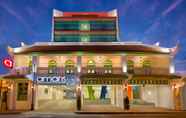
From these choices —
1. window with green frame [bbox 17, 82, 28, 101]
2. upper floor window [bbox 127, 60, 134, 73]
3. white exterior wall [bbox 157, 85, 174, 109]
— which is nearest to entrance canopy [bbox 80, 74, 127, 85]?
upper floor window [bbox 127, 60, 134, 73]

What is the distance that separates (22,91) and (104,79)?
9.93 m

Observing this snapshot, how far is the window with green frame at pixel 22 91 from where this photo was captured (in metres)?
30.3

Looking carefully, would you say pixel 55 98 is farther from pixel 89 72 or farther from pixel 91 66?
pixel 89 72

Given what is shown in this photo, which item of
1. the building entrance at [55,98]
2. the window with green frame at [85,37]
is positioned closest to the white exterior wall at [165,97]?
the building entrance at [55,98]

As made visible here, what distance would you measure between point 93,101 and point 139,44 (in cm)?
1373

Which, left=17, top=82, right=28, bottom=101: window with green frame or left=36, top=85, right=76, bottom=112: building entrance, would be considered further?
left=36, top=85, right=76, bottom=112: building entrance

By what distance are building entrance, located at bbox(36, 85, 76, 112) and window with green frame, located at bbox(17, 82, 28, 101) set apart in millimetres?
1501

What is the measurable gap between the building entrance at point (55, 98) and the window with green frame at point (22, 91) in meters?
1.50

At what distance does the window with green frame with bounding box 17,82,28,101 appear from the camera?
3030 centimetres

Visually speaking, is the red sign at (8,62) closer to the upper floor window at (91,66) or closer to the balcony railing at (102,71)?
the balcony railing at (102,71)

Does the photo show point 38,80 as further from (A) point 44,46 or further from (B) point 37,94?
(A) point 44,46

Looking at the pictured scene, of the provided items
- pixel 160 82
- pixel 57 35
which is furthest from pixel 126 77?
pixel 57 35

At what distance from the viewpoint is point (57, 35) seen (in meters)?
73.6

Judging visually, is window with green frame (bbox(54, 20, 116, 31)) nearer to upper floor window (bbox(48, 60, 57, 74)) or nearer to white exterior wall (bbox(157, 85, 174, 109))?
upper floor window (bbox(48, 60, 57, 74))
